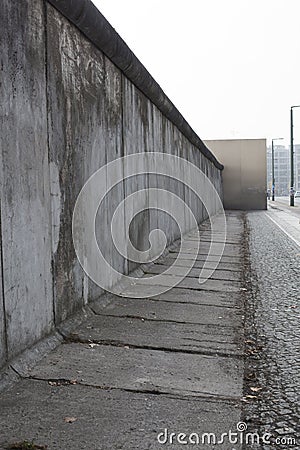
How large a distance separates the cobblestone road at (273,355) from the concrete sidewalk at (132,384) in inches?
3.8

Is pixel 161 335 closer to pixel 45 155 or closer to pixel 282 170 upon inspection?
pixel 45 155

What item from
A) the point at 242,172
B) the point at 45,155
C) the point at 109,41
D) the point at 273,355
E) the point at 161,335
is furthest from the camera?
the point at 242,172

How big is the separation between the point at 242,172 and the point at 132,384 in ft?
99.9

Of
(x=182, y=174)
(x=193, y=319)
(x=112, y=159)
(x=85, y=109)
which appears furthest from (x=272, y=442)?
(x=182, y=174)

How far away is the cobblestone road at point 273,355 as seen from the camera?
271 centimetres

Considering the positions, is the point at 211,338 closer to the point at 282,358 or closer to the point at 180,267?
the point at 282,358

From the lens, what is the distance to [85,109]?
446 centimetres

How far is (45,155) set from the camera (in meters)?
3.61

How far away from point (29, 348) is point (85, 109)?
196 cm

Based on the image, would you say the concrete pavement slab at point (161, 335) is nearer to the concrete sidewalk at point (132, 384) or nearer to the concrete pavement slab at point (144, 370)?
the concrete sidewalk at point (132, 384)

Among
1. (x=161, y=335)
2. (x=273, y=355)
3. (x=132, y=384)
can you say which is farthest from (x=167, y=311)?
(x=132, y=384)

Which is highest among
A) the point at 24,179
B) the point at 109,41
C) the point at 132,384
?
the point at 109,41

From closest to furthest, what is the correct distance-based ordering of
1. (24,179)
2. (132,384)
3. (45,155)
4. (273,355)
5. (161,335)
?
(132,384)
(24,179)
(45,155)
(273,355)
(161,335)

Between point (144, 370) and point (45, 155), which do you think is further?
point (45, 155)
